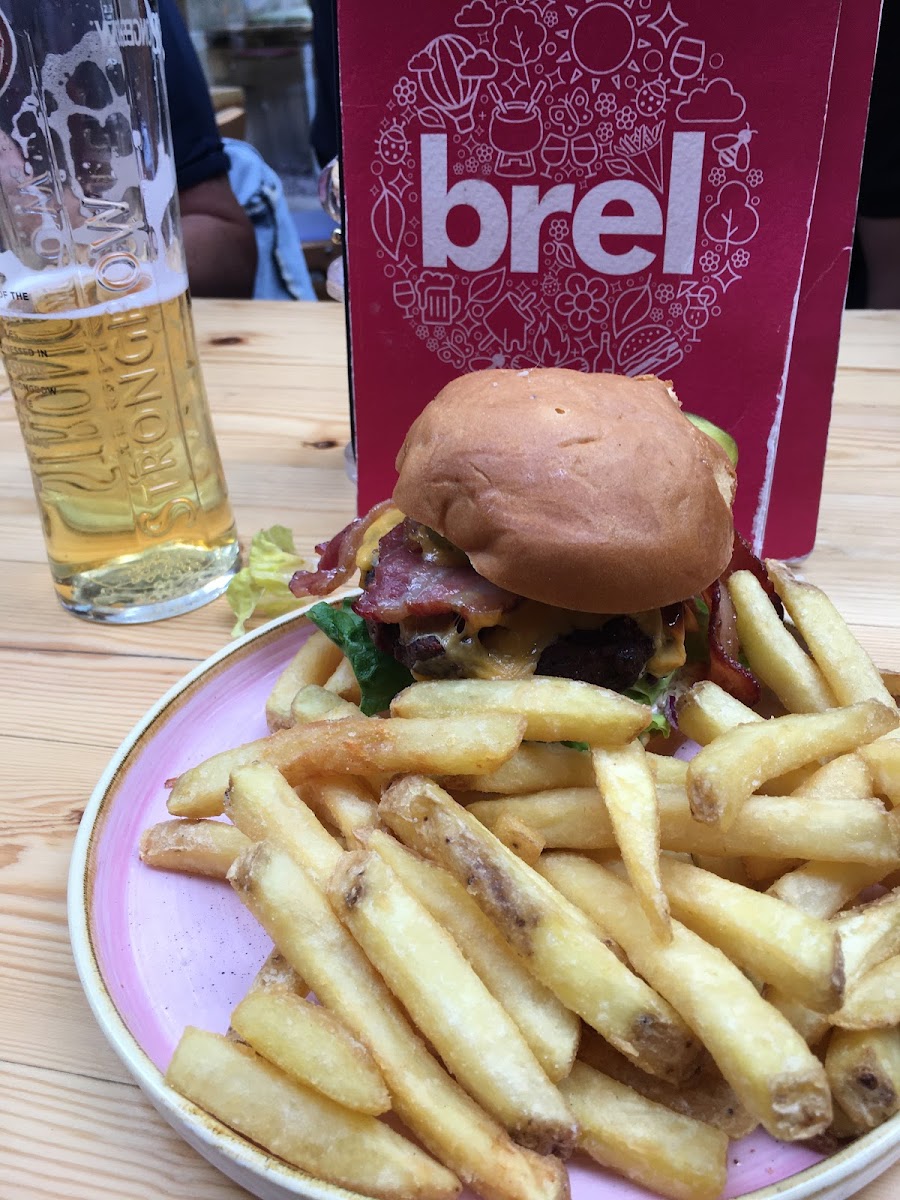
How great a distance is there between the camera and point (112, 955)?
126 cm

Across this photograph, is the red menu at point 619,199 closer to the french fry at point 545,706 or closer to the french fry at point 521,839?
the french fry at point 545,706

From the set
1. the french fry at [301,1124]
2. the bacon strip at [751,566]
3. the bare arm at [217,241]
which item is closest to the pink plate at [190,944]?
the french fry at [301,1124]

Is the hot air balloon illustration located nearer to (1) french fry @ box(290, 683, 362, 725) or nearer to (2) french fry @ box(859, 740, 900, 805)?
(1) french fry @ box(290, 683, 362, 725)

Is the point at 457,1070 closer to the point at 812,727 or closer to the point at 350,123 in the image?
the point at 812,727

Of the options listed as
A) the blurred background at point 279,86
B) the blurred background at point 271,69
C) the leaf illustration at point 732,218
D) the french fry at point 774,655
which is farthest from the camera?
the blurred background at point 271,69

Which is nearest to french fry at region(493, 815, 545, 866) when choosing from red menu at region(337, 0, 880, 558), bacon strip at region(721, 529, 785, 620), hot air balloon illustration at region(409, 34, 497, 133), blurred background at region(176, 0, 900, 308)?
bacon strip at region(721, 529, 785, 620)

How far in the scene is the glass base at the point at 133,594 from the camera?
88.5 inches

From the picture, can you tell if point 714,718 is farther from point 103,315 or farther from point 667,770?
point 103,315

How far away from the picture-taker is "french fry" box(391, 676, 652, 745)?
1.20 m

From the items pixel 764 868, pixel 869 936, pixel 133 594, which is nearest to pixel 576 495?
pixel 764 868

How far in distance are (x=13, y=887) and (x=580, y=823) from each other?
0.95 metres

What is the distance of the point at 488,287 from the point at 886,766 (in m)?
1.42

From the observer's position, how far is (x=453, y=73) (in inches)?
77.4

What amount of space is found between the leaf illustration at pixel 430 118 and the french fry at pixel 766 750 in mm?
1479
